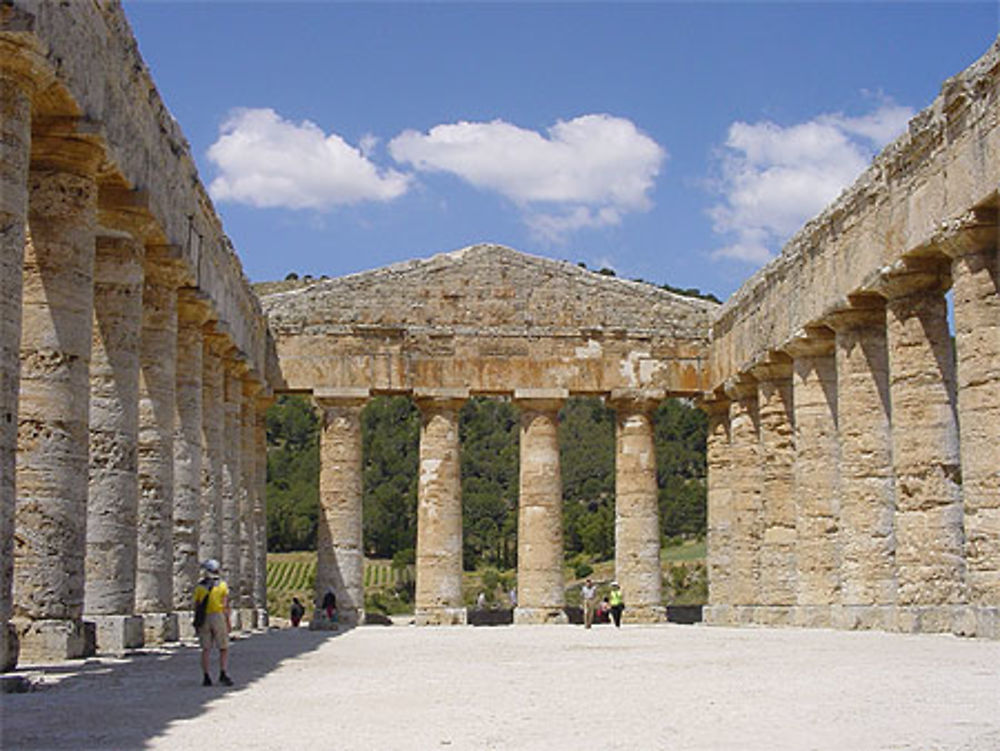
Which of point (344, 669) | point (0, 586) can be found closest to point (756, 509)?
point (344, 669)

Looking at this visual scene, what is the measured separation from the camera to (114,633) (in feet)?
53.1

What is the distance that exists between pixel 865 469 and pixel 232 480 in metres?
12.3

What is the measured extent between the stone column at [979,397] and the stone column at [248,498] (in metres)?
15.6

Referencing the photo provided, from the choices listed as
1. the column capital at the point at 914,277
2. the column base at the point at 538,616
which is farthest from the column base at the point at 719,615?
the column capital at the point at 914,277

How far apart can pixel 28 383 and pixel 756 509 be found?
18023 millimetres

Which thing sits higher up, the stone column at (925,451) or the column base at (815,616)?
the stone column at (925,451)

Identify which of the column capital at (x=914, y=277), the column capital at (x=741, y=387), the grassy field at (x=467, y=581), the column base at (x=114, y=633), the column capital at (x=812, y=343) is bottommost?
the grassy field at (x=467, y=581)

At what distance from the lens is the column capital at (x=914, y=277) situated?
19625 millimetres

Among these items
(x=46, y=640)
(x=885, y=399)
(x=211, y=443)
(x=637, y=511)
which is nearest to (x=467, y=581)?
(x=637, y=511)

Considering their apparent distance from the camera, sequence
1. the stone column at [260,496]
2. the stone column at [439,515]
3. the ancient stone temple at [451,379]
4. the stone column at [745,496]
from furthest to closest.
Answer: the stone column at [260,496]
the stone column at [439,515]
the stone column at [745,496]
the ancient stone temple at [451,379]

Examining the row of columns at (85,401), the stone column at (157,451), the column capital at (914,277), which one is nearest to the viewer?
the row of columns at (85,401)

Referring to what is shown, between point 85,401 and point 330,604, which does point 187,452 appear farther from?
point 330,604

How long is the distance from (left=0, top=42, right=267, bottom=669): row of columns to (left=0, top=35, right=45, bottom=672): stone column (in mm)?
16

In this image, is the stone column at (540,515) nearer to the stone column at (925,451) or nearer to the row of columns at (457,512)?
the row of columns at (457,512)
